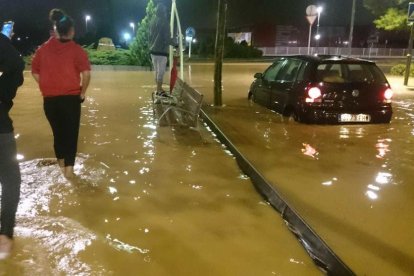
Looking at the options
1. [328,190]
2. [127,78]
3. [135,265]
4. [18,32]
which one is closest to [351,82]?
[328,190]

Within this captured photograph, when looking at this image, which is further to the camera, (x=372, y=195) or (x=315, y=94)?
(x=315, y=94)

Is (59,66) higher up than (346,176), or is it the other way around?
(59,66)

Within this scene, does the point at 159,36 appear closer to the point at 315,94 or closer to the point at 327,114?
the point at 315,94

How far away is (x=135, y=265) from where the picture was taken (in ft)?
12.8

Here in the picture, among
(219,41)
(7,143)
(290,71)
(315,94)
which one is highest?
(219,41)

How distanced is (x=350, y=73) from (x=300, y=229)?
5496 millimetres

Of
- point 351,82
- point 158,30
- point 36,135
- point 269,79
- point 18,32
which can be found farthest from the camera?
point 18,32

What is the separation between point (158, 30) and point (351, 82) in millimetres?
4234

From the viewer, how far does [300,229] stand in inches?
182

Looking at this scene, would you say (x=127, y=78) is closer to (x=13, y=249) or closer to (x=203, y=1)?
(x=13, y=249)

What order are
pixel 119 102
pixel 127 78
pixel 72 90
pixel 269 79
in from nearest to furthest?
1. pixel 72 90
2. pixel 269 79
3. pixel 119 102
4. pixel 127 78

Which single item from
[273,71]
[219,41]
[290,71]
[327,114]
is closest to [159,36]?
[219,41]

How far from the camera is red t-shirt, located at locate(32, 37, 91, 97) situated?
217 inches

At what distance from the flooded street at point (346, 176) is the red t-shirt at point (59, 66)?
2756mm
